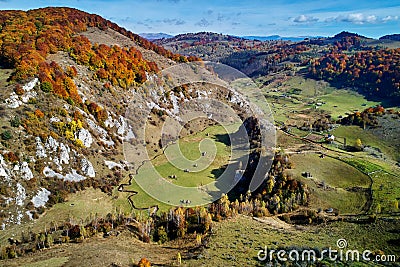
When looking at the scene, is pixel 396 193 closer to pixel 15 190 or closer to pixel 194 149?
pixel 194 149

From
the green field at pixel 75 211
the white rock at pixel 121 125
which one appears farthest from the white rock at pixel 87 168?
the white rock at pixel 121 125

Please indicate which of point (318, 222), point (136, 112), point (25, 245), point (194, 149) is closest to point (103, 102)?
point (136, 112)

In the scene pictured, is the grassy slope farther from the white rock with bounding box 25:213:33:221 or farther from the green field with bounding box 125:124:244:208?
the white rock with bounding box 25:213:33:221

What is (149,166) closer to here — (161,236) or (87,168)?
(87,168)

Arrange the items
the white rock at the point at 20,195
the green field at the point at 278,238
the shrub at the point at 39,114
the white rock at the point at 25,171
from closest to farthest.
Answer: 1. the green field at the point at 278,238
2. the white rock at the point at 20,195
3. the white rock at the point at 25,171
4. the shrub at the point at 39,114

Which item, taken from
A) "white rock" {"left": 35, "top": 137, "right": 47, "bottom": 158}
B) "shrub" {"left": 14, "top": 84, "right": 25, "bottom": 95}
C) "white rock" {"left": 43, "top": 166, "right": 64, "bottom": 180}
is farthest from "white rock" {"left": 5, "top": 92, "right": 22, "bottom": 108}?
"white rock" {"left": 43, "top": 166, "right": 64, "bottom": 180}

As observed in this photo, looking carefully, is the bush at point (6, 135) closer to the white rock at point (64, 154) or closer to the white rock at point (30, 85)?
the white rock at point (64, 154)

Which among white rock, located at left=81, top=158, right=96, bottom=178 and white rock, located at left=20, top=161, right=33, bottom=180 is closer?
white rock, located at left=20, top=161, right=33, bottom=180
